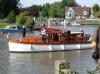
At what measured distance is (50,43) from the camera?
89.0ft

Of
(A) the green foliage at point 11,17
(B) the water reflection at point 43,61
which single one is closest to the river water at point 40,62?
(B) the water reflection at point 43,61

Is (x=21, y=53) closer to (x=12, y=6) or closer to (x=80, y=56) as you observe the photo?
(x=80, y=56)

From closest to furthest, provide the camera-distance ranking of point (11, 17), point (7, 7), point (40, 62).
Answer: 1. point (40, 62)
2. point (11, 17)
3. point (7, 7)

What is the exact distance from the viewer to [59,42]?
2761 centimetres

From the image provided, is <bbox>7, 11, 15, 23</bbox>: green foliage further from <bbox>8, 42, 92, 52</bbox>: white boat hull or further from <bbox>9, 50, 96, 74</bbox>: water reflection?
<bbox>9, 50, 96, 74</bbox>: water reflection

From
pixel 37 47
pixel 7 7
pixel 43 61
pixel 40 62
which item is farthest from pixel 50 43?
pixel 7 7

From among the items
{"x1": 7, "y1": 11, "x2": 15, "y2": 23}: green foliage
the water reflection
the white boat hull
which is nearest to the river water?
the water reflection

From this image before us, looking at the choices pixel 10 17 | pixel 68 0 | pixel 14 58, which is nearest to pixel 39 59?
pixel 14 58

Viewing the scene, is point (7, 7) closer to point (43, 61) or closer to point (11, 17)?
point (11, 17)

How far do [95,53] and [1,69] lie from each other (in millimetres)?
12346

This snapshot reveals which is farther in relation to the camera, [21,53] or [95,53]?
[21,53]

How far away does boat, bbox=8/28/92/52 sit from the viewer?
1038 inches

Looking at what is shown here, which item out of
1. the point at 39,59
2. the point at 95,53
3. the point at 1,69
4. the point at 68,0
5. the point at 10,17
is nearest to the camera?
the point at 95,53

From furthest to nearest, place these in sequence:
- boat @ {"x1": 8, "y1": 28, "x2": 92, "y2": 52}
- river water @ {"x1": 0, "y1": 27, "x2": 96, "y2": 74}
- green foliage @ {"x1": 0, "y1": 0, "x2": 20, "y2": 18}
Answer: green foliage @ {"x1": 0, "y1": 0, "x2": 20, "y2": 18}, boat @ {"x1": 8, "y1": 28, "x2": 92, "y2": 52}, river water @ {"x1": 0, "y1": 27, "x2": 96, "y2": 74}
